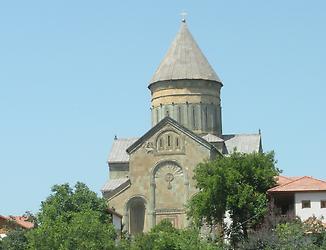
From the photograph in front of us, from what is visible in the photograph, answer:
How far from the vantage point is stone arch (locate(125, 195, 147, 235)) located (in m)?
53.7

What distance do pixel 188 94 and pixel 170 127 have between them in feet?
12.9

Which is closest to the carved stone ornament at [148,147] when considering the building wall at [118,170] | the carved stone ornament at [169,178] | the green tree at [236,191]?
the carved stone ornament at [169,178]

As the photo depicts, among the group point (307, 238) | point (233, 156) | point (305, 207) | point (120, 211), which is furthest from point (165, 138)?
point (307, 238)

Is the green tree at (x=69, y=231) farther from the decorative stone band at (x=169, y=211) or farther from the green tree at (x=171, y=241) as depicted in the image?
the decorative stone band at (x=169, y=211)

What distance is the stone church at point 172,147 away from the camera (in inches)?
2108

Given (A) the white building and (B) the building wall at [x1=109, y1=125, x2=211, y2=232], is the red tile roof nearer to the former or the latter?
(A) the white building

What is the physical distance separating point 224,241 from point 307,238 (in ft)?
24.7

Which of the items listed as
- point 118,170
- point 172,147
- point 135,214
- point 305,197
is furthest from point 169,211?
point 305,197

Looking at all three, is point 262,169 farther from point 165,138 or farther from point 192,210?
point 165,138

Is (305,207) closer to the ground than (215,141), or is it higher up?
closer to the ground

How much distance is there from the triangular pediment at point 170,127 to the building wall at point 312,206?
13590 mm

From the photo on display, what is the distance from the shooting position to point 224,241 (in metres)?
42.3

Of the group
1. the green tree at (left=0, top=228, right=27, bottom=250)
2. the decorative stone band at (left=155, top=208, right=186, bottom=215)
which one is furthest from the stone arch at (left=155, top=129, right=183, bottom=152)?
the green tree at (left=0, top=228, right=27, bottom=250)

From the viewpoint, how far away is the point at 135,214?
178 ft
